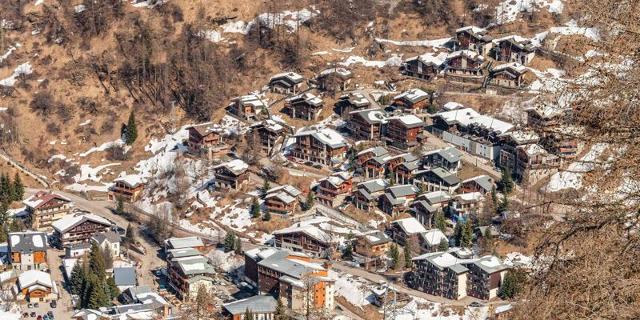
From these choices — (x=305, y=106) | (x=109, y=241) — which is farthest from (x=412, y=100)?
(x=109, y=241)

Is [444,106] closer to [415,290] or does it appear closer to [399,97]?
[399,97]

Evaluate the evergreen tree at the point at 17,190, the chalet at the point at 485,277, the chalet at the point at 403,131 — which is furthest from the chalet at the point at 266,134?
the chalet at the point at 485,277

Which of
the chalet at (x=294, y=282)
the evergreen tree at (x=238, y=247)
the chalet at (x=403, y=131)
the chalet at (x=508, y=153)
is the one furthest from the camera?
the chalet at (x=403, y=131)

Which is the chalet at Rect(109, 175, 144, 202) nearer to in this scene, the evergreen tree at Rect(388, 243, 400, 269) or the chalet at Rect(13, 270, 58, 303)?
the chalet at Rect(13, 270, 58, 303)

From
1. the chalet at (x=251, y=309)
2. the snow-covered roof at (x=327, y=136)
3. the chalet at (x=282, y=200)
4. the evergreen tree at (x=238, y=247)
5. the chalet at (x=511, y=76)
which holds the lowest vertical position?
the evergreen tree at (x=238, y=247)

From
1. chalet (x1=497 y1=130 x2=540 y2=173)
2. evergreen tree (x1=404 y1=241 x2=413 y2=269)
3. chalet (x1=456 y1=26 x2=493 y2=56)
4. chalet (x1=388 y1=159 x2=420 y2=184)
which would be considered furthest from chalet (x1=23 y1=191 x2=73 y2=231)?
chalet (x1=456 y1=26 x2=493 y2=56)

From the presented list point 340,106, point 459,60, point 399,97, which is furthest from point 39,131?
point 459,60

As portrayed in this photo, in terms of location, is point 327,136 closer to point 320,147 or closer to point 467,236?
point 320,147

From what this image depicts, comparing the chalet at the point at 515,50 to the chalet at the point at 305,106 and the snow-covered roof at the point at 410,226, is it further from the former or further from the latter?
the snow-covered roof at the point at 410,226
